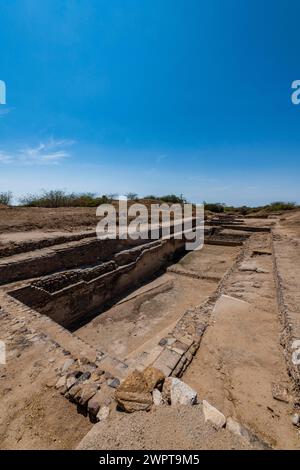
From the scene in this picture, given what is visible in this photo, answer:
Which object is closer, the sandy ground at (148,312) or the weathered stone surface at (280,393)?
the weathered stone surface at (280,393)

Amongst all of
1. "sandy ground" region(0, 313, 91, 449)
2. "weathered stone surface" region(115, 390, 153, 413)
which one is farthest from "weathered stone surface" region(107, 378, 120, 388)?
"sandy ground" region(0, 313, 91, 449)

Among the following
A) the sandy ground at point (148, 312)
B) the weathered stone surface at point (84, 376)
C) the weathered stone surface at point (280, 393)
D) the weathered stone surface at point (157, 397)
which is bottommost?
the sandy ground at point (148, 312)

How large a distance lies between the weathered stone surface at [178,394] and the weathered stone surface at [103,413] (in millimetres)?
532

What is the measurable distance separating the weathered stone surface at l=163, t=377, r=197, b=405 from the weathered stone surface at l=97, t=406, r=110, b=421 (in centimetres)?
53

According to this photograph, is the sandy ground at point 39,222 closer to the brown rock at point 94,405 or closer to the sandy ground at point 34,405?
the sandy ground at point 34,405

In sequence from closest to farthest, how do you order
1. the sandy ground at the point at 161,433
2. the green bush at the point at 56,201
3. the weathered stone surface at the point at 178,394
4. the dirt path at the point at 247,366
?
the sandy ground at the point at 161,433, the weathered stone surface at the point at 178,394, the dirt path at the point at 247,366, the green bush at the point at 56,201

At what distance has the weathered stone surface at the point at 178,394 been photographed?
6.29 ft

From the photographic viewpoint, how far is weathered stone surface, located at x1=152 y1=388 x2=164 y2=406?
1900 millimetres

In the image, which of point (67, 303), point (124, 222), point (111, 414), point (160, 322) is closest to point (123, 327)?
point (160, 322)

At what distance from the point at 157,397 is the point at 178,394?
0.20 metres

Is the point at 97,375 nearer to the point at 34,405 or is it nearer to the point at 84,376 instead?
the point at 84,376

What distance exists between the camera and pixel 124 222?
13.6m

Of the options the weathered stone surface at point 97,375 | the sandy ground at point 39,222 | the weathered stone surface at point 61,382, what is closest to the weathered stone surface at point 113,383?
the weathered stone surface at point 97,375
